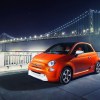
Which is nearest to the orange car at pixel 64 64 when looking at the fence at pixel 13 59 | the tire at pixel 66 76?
the tire at pixel 66 76

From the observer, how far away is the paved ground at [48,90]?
4578mm

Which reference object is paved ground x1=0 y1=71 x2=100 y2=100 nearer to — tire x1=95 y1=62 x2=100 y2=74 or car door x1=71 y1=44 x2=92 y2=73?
car door x1=71 y1=44 x2=92 y2=73

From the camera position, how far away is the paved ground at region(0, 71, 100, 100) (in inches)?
180

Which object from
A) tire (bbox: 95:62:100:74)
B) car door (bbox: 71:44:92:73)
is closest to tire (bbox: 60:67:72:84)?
car door (bbox: 71:44:92:73)

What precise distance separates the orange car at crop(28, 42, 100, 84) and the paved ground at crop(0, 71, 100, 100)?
0.95ft

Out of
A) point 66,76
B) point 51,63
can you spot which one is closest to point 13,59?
point 51,63

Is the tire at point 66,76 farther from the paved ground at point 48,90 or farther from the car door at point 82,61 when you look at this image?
the car door at point 82,61

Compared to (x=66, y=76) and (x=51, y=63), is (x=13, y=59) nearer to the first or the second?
(x=51, y=63)

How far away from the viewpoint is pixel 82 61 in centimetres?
666

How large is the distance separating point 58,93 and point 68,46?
2.42 metres

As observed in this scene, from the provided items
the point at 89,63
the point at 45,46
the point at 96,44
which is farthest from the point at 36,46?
the point at 89,63

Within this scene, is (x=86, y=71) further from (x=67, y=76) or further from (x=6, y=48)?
(x=6, y=48)

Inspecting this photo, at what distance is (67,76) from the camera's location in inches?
238

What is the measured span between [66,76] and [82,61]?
1078 millimetres
